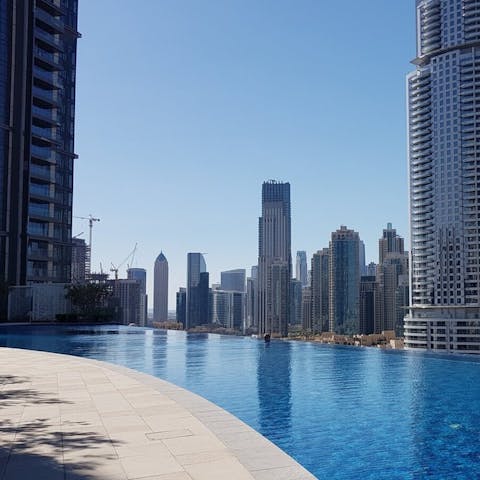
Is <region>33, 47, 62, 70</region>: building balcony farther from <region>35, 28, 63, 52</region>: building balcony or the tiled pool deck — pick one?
the tiled pool deck

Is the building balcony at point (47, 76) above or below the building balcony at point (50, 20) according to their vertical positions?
below

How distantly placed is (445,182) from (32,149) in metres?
132

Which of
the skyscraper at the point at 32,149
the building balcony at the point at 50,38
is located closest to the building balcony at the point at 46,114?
the skyscraper at the point at 32,149

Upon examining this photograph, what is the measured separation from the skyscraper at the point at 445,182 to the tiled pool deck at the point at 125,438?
6305 inches

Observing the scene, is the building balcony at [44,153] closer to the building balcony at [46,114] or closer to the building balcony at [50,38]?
the building balcony at [46,114]

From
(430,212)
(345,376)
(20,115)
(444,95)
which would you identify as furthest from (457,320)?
(345,376)

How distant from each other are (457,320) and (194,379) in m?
156

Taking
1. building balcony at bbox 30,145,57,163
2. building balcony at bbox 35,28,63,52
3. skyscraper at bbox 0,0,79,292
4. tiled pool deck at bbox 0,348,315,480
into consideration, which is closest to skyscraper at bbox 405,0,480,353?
skyscraper at bbox 0,0,79,292

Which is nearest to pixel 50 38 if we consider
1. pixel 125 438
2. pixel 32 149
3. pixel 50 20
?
pixel 50 20

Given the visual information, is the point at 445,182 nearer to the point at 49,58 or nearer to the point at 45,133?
the point at 49,58

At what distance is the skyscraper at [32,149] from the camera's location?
74312 millimetres

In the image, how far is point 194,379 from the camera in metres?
19.3

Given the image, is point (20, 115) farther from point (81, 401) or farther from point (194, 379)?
point (81, 401)

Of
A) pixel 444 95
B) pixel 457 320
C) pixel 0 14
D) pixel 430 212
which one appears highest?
pixel 444 95
